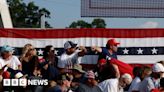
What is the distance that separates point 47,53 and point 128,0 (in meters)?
3.52

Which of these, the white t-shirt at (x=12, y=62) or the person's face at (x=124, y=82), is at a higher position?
the white t-shirt at (x=12, y=62)

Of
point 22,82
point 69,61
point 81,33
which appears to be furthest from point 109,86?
point 81,33

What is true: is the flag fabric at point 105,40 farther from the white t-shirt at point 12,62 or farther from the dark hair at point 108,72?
the dark hair at point 108,72

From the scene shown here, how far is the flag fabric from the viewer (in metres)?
13.3

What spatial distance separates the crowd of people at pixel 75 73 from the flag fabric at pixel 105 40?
1045 millimetres

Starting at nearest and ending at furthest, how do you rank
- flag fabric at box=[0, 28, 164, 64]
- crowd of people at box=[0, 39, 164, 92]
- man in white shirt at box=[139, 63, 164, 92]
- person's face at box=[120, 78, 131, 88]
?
crowd of people at box=[0, 39, 164, 92]
man in white shirt at box=[139, 63, 164, 92]
person's face at box=[120, 78, 131, 88]
flag fabric at box=[0, 28, 164, 64]

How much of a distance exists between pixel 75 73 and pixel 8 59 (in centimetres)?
132

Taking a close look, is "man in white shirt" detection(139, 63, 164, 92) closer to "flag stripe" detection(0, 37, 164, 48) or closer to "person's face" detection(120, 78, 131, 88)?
"person's face" detection(120, 78, 131, 88)

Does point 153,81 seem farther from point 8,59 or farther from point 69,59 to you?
point 8,59

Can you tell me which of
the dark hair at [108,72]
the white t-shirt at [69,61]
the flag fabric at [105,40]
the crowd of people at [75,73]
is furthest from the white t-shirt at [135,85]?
the flag fabric at [105,40]

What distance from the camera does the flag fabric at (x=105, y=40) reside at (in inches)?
525

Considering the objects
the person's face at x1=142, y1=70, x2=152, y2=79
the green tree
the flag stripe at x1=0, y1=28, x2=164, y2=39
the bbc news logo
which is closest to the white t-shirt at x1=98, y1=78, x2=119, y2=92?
the person's face at x1=142, y1=70, x2=152, y2=79

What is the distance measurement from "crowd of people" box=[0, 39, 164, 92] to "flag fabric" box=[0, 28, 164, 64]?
3.43ft

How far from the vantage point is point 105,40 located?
43.7 ft
